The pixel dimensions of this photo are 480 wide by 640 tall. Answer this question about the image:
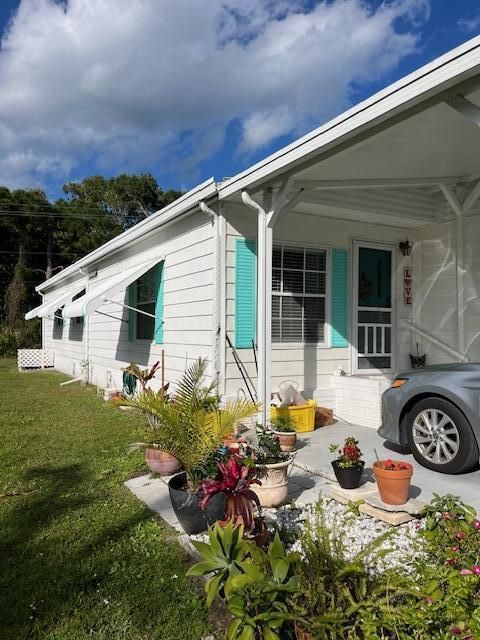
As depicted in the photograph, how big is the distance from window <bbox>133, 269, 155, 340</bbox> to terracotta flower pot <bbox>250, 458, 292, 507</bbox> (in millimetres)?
5352

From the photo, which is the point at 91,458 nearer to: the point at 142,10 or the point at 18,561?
the point at 18,561

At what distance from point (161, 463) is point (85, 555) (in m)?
1.42

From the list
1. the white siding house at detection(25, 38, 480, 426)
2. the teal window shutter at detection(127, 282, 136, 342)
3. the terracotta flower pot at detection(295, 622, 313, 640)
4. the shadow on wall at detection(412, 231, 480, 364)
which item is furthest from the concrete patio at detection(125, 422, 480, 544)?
the teal window shutter at detection(127, 282, 136, 342)

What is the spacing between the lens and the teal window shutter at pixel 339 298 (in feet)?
22.6

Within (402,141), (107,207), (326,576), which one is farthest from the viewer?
(107,207)

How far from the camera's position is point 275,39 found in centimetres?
757

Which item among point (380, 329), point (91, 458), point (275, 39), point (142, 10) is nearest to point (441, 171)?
point (380, 329)

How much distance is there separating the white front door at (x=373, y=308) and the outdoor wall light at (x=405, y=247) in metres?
0.16

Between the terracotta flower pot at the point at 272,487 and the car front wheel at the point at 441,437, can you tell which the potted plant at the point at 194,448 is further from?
the car front wheel at the point at 441,437

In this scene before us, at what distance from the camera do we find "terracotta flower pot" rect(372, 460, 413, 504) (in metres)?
3.22

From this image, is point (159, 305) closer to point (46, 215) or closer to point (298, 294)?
point (298, 294)

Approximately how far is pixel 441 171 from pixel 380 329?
8.35 ft

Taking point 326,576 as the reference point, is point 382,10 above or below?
above

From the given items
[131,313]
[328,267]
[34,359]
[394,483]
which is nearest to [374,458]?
[394,483]
